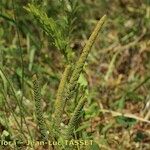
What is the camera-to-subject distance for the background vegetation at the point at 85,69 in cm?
173

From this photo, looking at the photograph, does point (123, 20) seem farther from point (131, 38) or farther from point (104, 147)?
point (104, 147)

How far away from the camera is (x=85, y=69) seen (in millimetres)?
1836

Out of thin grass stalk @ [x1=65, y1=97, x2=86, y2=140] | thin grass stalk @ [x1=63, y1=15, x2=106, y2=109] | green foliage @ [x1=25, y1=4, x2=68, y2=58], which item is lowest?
thin grass stalk @ [x1=65, y1=97, x2=86, y2=140]

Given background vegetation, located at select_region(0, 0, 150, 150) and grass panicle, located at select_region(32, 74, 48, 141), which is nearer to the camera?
grass panicle, located at select_region(32, 74, 48, 141)

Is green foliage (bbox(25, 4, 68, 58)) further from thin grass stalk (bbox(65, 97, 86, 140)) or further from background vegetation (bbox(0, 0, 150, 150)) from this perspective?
thin grass stalk (bbox(65, 97, 86, 140))

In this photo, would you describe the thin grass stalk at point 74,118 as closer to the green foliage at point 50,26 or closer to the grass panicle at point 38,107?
the grass panicle at point 38,107

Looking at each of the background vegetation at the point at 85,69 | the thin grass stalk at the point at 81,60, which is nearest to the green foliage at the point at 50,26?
the background vegetation at the point at 85,69

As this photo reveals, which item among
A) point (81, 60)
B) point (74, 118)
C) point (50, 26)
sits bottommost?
point (74, 118)

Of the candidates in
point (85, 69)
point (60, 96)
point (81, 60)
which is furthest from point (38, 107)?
point (85, 69)

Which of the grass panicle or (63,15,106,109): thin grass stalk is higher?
(63,15,106,109): thin grass stalk

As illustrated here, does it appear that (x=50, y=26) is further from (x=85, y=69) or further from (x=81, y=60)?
(x=85, y=69)

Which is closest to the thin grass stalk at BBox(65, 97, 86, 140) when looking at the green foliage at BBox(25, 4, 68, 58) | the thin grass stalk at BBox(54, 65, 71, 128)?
the thin grass stalk at BBox(54, 65, 71, 128)

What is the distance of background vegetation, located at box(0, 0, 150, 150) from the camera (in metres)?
1.73

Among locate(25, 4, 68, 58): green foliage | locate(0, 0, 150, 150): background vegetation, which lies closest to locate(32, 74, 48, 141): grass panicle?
locate(0, 0, 150, 150): background vegetation
